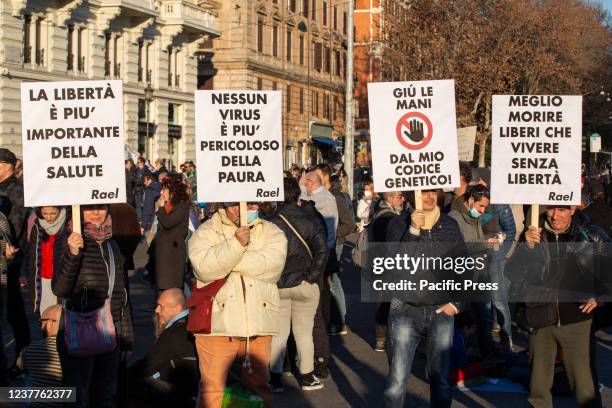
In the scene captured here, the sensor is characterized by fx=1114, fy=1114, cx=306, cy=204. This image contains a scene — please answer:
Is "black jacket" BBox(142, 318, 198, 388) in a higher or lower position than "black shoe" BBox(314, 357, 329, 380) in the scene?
higher

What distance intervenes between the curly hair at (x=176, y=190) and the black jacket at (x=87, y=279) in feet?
13.7

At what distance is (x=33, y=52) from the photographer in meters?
38.2

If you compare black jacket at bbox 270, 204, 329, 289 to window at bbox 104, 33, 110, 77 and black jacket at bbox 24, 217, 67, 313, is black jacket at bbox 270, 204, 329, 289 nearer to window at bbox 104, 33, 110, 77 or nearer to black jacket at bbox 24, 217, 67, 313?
black jacket at bbox 24, 217, 67, 313

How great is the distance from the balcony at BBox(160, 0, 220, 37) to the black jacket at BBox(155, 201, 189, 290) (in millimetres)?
37952

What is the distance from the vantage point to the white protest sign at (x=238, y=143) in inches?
285

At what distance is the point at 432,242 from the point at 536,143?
1241mm

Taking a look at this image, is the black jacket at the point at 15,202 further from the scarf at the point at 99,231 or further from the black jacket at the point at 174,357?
the black jacket at the point at 174,357

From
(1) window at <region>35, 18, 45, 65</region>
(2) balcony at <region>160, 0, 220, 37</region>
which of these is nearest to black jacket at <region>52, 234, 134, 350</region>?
(1) window at <region>35, 18, 45, 65</region>

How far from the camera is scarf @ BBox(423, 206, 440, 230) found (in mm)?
7273

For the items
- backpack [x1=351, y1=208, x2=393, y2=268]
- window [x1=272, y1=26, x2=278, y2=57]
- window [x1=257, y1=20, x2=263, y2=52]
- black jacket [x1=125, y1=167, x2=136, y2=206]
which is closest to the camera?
backpack [x1=351, y1=208, x2=393, y2=268]

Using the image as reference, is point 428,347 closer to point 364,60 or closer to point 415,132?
point 415,132

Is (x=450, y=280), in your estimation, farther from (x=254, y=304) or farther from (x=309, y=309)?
(x=309, y=309)

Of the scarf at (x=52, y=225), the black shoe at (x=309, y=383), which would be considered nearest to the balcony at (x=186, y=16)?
the black shoe at (x=309, y=383)

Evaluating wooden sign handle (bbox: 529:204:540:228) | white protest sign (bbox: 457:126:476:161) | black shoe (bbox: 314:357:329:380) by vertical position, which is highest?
white protest sign (bbox: 457:126:476:161)
